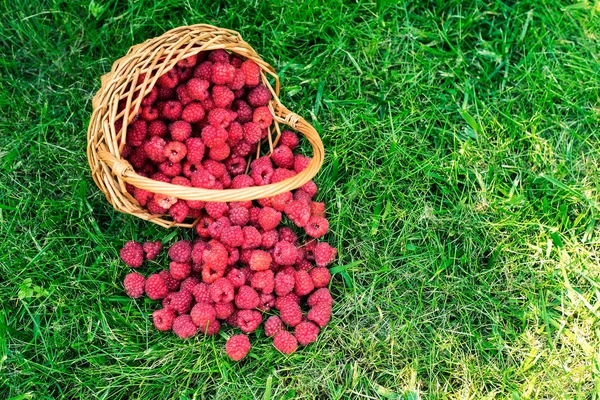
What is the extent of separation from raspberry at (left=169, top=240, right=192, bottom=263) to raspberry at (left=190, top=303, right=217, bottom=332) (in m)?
0.24

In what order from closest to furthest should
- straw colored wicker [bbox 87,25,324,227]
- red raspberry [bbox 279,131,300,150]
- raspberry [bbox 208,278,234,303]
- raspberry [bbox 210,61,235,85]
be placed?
straw colored wicker [bbox 87,25,324,227], raspberry [bbox 208,278,234,303], raspberry [bbox 210,61,235,85], red raspberry [bbox 279,131,300,150]

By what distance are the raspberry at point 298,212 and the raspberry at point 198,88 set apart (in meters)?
0.62

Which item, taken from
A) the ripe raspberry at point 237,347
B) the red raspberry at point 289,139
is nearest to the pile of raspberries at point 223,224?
the ripe raspberry at point 237,347

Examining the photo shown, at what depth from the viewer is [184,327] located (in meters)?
2.48

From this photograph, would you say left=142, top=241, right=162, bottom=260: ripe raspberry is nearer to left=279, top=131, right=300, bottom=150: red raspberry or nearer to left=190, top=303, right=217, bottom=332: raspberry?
left=190, top=303, right=217, bottom=332: raspberry

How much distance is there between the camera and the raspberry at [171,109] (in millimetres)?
2660

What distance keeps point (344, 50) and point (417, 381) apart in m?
1.68

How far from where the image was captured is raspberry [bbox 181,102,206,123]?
2.64 meters

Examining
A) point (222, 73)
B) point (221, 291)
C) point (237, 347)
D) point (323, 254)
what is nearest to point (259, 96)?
point (222, 73)

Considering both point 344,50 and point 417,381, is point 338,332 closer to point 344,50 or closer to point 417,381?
point 417,381

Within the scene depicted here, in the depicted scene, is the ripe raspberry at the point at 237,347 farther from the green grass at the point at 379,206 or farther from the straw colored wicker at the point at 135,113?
the straw colored wicker at the point at 135,113

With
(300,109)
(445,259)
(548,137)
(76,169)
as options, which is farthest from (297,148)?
(548,137)

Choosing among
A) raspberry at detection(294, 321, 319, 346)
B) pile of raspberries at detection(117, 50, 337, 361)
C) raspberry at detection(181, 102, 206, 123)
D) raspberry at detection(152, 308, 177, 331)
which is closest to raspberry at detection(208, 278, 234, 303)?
pile of raspberries at detection(117, 50, 337, 361)

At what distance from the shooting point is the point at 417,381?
8.43ft
